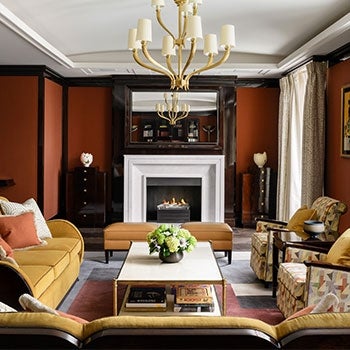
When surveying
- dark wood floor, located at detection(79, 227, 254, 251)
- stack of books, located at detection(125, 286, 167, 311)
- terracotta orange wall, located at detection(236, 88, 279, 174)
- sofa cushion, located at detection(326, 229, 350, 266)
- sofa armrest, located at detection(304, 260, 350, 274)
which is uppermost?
terracotta orange wall, located at detection(236, 88, 279, 174)

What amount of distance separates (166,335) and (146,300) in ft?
7.27

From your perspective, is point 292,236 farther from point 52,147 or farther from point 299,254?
point 52,147

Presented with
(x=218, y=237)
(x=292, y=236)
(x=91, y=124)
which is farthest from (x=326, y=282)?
(x=91, y=124)

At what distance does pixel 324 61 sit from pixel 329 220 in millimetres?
2490

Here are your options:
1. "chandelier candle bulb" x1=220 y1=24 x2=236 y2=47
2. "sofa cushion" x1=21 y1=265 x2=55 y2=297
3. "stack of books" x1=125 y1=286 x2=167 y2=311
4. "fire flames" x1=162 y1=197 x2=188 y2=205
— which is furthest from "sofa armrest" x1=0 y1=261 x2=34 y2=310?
"fire flames" x1=162 y1=197 x2=188 y2=205

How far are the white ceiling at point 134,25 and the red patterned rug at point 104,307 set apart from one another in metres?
2.72

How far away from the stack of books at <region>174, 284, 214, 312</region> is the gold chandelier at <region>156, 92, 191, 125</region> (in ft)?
16.5

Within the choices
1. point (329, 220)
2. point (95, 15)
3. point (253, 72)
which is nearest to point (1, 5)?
point (95, 15)

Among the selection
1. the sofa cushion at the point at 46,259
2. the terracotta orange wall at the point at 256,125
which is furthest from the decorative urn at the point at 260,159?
the sofa cushion at the point at 46,259

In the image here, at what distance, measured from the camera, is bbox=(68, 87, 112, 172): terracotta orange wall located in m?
9.22

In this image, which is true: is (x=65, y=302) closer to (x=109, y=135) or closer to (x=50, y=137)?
(x=50, y=137)

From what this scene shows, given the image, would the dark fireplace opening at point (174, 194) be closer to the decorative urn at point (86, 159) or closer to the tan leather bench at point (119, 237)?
the decorative urn at point (86, 159)

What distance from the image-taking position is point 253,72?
8273 millimetres

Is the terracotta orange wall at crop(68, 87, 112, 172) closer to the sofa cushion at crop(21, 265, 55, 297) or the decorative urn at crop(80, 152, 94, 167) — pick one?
the decorative urn at crop(80, 152, 94, 167)
